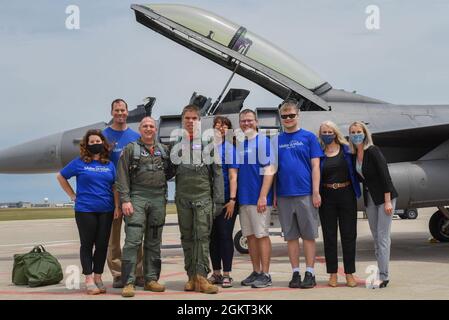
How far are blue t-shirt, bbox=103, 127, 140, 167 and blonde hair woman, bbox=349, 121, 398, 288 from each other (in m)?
2.58

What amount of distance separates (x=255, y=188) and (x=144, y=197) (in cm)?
123

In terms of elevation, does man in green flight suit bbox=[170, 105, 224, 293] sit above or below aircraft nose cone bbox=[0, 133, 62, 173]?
below

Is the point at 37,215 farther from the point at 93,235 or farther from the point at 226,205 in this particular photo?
the point at 226,205

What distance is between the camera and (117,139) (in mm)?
6340

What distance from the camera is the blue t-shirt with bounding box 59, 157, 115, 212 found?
5.75 m

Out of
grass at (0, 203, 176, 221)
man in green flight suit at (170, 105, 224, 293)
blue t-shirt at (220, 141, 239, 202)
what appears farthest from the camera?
grass at (0, 203, 176, 221)

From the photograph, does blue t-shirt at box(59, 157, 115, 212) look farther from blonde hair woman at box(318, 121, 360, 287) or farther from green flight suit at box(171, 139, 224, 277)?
blonde hair woman at box(318, 121, 360, 287)

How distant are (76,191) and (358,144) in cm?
317

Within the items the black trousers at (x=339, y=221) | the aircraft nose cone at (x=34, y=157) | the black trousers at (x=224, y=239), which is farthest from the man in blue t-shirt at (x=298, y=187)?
the aircraft nose cone at (x=34, y=157)

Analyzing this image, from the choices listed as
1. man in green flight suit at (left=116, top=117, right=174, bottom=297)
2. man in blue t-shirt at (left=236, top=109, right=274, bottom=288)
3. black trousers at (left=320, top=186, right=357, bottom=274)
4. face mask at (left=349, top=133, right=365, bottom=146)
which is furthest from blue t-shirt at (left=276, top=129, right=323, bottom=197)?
man in green flight suit at (left=116, top=117, right=174, bottom=297)

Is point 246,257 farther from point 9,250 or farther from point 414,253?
point 9,250

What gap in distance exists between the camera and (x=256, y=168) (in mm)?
6027

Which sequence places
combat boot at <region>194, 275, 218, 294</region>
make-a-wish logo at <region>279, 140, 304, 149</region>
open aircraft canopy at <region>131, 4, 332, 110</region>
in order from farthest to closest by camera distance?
open aircraft canopy at <region>131, 4, 332, 110</region> < make-a-wish logo at <region>279, 140, 304, 149</region> < combat boot at <region>194, 275, 218, 294</region>
